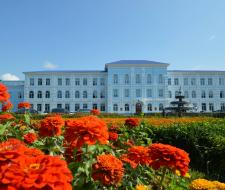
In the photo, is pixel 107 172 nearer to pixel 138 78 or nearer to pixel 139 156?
pixel 139 156

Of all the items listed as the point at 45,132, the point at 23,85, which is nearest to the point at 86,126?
the point at 45,132

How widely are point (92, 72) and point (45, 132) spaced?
190ft

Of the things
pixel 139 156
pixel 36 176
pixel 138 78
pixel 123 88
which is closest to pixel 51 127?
pixel 139 156

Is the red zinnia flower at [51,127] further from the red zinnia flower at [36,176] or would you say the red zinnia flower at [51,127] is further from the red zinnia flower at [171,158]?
the red zinnia flower at [36,176]

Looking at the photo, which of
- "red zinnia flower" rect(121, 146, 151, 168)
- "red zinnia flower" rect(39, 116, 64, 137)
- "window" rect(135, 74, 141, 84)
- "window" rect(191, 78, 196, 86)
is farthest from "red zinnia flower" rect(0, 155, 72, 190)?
→ "window" rect(191, 78, 196, 86)

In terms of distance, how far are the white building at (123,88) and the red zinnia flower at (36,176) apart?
5695 cm

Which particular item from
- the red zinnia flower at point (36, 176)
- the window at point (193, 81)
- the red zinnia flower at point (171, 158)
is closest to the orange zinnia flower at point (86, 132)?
the red zinnia flower at point (171, 158)

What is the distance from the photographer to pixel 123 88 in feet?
196

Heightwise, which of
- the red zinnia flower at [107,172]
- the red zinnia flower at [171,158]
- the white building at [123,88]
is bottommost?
the red zinnia flower at [107,172]

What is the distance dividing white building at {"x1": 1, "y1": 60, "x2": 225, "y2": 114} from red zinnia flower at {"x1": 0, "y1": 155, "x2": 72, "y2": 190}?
57.0m

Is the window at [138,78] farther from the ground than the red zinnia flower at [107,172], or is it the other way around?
the window at [138,78]

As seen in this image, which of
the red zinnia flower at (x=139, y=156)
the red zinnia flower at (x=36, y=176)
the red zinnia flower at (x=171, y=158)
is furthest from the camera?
the red zinnia flower at (x=139, y=156)

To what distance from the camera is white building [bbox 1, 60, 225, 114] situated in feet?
195

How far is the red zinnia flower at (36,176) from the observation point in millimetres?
1098
